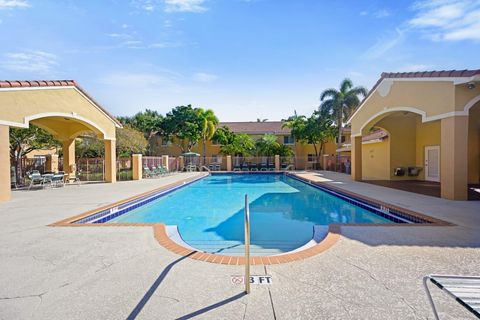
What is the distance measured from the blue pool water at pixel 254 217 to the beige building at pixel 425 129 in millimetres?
3603

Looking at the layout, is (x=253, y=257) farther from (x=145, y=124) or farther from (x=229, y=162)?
(x=145, y=124)

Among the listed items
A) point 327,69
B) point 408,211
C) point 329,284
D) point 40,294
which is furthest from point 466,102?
point 40,294

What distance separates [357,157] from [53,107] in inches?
633

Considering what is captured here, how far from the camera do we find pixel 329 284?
126 inches

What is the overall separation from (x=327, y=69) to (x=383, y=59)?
3049 millimetres

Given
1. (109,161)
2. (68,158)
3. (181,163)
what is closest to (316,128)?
(181,163)

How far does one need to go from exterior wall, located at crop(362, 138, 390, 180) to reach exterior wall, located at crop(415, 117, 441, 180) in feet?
5.40

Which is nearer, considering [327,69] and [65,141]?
A: [327,69]

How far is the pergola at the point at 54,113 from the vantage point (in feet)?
31.5

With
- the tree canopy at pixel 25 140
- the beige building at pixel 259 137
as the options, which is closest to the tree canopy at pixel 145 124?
the beige building at pixel 259 137

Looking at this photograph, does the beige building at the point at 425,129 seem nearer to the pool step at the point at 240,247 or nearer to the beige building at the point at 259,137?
the pool step at the point at 240,247

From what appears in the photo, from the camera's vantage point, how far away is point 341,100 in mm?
27391

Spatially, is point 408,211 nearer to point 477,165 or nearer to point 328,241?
point 328,241

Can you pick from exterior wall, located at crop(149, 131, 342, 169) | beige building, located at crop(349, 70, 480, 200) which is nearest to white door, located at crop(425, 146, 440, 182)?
beige building, located at crop(349, 70, 480, 200)
